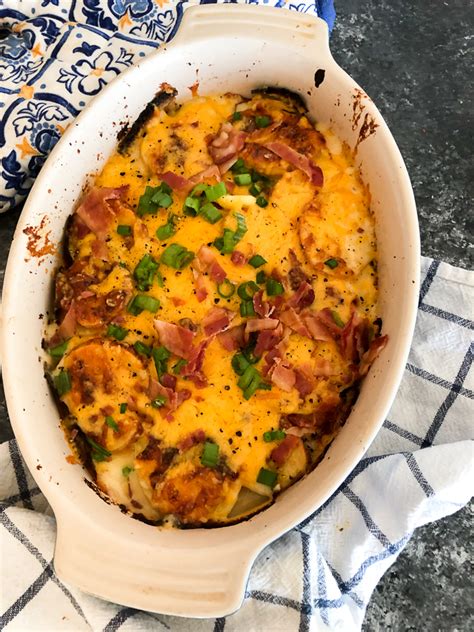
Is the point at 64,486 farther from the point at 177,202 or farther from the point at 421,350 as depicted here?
the point at 421,350

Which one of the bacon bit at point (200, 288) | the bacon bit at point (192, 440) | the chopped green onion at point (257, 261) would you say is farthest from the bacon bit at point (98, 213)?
the bacon bit at point (192, 440)

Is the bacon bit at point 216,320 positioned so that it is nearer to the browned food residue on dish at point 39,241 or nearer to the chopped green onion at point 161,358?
the chopped green onion at point 161,358

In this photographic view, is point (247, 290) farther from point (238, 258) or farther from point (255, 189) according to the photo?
point (255, 189)

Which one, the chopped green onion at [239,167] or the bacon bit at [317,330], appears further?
the chopped green onion at [239,167]

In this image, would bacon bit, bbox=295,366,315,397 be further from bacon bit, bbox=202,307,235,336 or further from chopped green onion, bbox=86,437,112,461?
chopped green onion, bbox=86,437,112,461

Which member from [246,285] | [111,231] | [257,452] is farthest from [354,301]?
[111,231]

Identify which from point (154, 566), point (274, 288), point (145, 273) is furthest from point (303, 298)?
point (154, 566)
